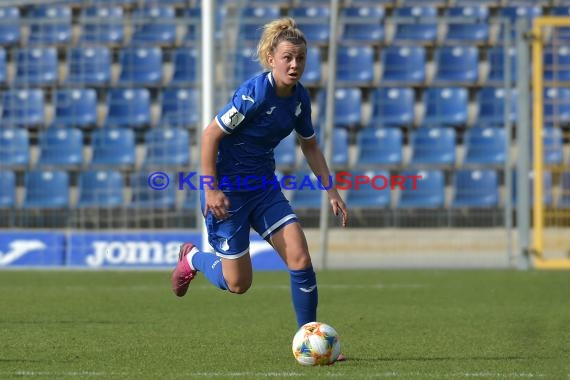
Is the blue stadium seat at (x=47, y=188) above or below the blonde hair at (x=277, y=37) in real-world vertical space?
below

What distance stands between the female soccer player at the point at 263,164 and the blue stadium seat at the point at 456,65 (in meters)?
12.1

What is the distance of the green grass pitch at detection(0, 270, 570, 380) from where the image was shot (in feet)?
18.1

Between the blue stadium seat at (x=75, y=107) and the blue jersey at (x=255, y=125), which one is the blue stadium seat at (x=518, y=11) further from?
the blue jersey at (x=255, y=125)

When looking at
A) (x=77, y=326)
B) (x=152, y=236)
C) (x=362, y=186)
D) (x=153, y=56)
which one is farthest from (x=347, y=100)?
(x=77, y=326)

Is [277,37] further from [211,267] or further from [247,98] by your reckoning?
[211,267]

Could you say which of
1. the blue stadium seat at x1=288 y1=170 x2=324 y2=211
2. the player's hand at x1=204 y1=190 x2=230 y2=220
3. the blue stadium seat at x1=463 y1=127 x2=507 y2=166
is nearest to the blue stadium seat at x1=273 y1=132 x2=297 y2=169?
the blue stadium seat at x1=288 y1=170 x2=324 y2=211

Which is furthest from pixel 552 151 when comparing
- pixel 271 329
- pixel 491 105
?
pixel 271 329

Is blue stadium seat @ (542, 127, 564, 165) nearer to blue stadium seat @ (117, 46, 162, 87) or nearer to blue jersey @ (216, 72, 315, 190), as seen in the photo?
blue stadium seat @ (117, 46, 162, 87)

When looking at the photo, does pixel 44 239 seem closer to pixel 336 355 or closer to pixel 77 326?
pixel 77 326

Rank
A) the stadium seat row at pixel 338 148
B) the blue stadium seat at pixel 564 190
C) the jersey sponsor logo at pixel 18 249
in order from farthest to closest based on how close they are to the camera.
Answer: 1. the stadium seat row at pixel 338 148
2. the blue stadium seat at pixel 564 190
3. the jersey sponsor logo at pixel 18 249

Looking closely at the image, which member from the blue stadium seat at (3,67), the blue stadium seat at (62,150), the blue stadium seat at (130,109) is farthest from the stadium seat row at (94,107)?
the blue stadium seat at (3,67)

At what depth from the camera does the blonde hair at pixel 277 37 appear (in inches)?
238

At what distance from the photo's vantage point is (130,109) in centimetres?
1762

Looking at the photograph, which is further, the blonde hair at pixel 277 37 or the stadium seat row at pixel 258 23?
the stadium seat row at pixel 258 23
